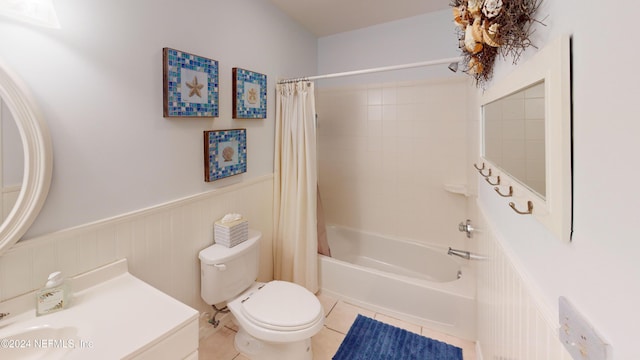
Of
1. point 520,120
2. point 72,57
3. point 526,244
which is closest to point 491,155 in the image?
point 520,120

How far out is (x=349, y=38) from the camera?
2.87 m

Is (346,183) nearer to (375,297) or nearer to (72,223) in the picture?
(375,297)

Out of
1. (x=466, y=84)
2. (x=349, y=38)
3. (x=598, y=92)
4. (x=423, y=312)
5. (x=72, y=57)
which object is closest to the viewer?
(x=598, y=92)

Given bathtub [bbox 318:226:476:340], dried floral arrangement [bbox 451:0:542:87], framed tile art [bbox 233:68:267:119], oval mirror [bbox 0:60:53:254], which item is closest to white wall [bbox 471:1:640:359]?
dried floral arrangement [bbox 451:0:542:87]

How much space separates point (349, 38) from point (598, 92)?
276cm

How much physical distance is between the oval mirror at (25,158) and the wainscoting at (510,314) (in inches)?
65.5

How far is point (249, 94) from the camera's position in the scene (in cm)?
203

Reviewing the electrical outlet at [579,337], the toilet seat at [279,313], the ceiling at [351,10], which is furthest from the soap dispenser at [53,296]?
the ceiling at [351,10]

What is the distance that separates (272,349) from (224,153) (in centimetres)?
126

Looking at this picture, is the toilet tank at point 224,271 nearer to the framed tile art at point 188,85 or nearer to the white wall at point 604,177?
the framed tile art at point 188,85

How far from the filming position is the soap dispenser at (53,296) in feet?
3.43

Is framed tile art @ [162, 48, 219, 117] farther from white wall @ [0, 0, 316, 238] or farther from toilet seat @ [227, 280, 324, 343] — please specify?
toilet seat @ [227, 280, 324, 343]

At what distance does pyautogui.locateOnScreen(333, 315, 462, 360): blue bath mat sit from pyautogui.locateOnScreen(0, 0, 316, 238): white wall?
1.38m

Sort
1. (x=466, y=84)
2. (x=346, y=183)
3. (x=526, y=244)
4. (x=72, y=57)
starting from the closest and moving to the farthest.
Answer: (x=526, y=244) < (x=72, y=57) < (x=466, y=84) < (x=346, y=183)
